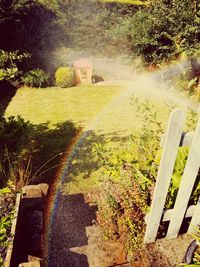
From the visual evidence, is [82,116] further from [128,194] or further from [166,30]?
[128,194]

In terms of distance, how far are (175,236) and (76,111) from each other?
842 centimetres

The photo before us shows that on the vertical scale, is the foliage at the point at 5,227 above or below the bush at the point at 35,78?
above

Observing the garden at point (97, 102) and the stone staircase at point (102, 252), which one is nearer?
the stone staircase at point (102, 252)

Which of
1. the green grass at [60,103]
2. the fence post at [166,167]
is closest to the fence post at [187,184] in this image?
the fence post at [166,167]

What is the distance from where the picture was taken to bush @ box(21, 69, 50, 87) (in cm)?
1400

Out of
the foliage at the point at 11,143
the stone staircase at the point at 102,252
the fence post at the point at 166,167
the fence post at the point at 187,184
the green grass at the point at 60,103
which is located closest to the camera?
the fence post at the point at 166,167

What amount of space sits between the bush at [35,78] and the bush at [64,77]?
64cm

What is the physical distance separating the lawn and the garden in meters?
0.04

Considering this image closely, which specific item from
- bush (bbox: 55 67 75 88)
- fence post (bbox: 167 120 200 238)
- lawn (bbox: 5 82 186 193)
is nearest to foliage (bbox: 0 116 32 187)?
lawn (bbox: 5 82 186 193)

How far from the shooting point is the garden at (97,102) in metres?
3.54

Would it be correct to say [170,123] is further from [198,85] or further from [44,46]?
[44,46]

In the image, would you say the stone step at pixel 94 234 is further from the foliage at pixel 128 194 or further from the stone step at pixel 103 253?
the foliage at pixel 128 194

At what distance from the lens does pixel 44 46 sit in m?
15.4

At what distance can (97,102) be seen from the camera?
12398 mm
